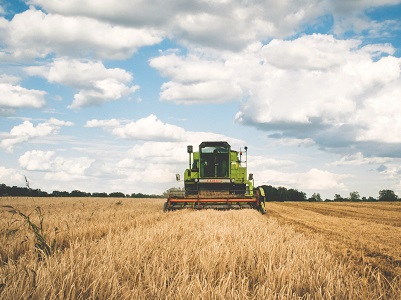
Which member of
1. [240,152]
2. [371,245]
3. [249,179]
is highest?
[240,152]

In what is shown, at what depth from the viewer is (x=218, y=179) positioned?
16.6 m

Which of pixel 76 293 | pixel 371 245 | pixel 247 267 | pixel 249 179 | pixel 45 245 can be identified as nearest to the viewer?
pixel 76 293

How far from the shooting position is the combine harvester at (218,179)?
594 inches

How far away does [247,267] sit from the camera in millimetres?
3568

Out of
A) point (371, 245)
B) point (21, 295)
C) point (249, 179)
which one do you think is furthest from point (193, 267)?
point (249, 179)

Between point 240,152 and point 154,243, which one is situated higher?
point 240,152

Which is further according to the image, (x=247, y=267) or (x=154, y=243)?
(x=154, y=243)

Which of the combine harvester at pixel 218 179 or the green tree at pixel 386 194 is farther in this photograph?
the green tree at pixel 386 194

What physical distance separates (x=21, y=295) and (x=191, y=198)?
12566mm

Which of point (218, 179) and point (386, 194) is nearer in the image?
point (218, 179)

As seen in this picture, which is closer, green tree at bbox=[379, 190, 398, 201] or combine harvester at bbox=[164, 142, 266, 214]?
combine harvester at bbox=[164, 142, 266, 214]

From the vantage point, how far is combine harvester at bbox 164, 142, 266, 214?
49.5ft

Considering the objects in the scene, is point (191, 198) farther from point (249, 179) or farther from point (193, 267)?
point (193, 267)

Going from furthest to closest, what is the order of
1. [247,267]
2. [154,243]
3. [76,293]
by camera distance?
[154,243], [247,267], [76,293]
